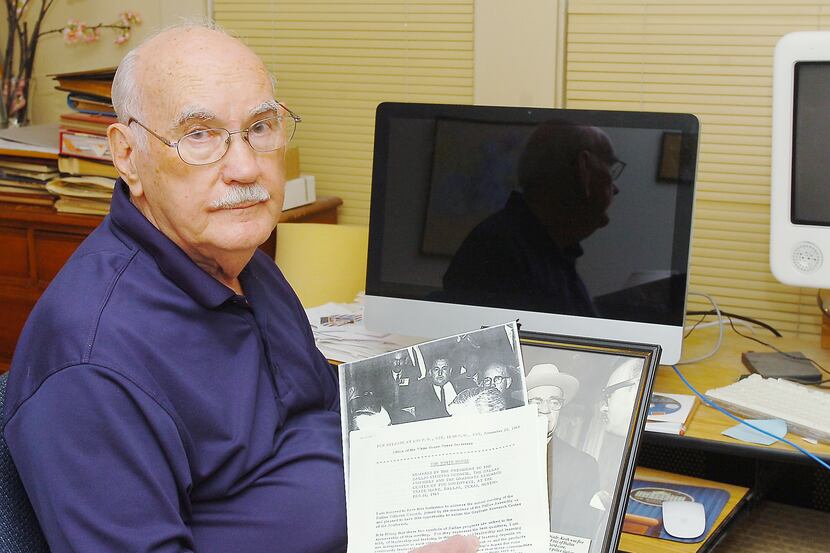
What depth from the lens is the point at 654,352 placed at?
1398 millimetres

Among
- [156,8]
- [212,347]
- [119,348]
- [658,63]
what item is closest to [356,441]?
[212,347]

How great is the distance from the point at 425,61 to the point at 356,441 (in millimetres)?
1499

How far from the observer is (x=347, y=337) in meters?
2.11

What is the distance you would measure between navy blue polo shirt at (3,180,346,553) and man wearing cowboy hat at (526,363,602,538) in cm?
30

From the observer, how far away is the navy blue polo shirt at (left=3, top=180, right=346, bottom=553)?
Answer: 1121 mm

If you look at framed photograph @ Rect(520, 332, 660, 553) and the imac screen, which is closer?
framed photograph @ Rect(520, 332, 660, 553)

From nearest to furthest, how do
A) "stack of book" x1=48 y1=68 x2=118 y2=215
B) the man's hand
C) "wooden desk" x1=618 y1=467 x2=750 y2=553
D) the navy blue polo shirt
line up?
the navy blue polo shirt → the man's hand → "wooden desk" x1=618 y1=467 x2=750 y2=553 → "stack of book" x1=48 y1=68 x2=118 y2=215

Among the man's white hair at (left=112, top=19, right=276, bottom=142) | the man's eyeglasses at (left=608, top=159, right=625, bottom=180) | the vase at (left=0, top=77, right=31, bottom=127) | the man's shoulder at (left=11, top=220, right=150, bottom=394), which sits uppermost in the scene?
the vase at (left=0, top=77, right=31, bottom=127)

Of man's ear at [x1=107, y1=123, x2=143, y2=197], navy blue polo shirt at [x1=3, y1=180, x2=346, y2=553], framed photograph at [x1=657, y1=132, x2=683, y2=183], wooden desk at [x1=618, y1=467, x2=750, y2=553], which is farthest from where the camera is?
framed photograph at [x1=657, y1=132, x2=683, y2=183]

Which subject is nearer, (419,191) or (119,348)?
(119,348)

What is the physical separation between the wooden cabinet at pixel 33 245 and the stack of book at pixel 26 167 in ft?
0.10

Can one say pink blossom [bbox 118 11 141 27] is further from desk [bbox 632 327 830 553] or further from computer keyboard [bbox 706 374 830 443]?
computer keyboard [bbox 706 374 830 443]

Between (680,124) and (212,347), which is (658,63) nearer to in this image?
(680,124)

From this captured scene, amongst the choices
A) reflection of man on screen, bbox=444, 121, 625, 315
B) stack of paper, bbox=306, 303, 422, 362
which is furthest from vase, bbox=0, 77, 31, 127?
reflection of man on screen, bbox=444, 121, 625, 315
